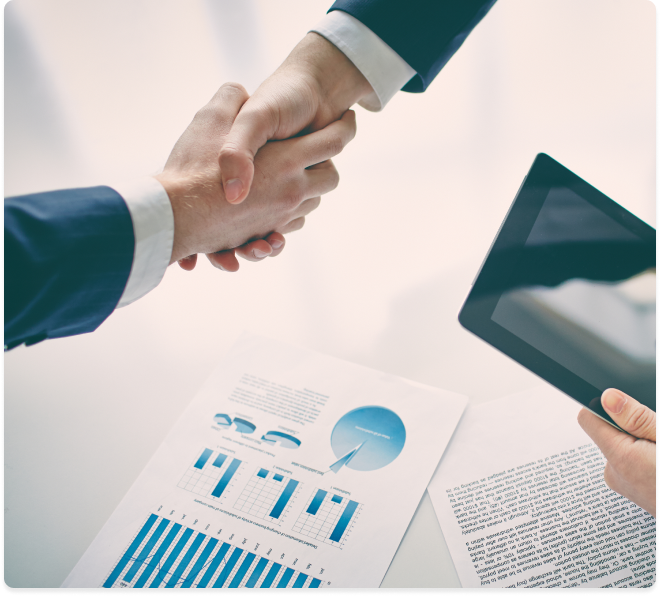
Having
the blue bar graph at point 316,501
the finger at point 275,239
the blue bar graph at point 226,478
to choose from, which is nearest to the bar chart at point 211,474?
the blue bar graph at point 226,478

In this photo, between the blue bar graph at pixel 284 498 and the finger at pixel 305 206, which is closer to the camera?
the blue bar graph at pixel 284 498

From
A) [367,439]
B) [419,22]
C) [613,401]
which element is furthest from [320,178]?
[613,401]

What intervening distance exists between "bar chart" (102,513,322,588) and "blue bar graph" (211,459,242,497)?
0.05m

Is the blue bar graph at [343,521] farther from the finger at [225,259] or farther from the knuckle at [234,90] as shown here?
the knuckle at [234,90]

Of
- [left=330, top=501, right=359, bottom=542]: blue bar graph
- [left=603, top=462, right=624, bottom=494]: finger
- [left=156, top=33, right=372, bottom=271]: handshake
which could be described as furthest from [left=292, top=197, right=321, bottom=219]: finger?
[left=603, top=462, right=624, bottom=494]: finger

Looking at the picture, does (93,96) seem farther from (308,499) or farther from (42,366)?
(308,499)

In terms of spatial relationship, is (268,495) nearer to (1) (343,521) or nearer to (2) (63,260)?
(1) (343,521)

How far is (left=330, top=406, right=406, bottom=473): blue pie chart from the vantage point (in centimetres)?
68

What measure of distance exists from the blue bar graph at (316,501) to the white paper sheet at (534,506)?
134 mm

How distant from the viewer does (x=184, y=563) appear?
604 millimetres

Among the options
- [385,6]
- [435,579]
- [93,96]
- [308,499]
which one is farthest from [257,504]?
[93,96]

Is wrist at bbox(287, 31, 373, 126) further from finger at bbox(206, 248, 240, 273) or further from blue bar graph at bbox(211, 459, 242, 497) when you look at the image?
blue bar graph at bbox(211, 459, 242, 497)

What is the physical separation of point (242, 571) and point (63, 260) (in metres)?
0.39

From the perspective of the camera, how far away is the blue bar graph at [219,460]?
691 millimetres
